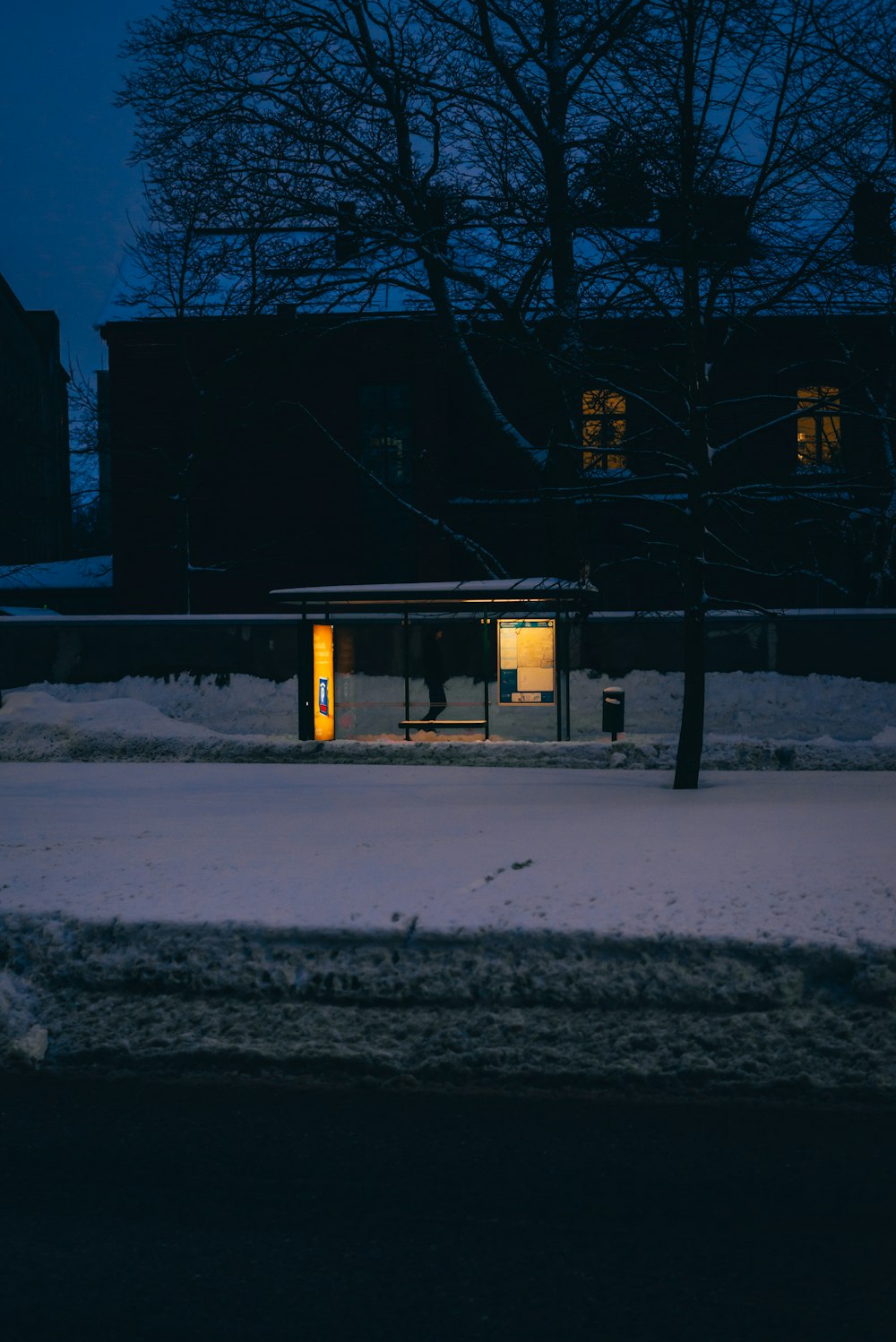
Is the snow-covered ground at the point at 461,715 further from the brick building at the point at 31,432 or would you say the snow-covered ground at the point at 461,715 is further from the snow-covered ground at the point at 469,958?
the brick building at the point at 31,432

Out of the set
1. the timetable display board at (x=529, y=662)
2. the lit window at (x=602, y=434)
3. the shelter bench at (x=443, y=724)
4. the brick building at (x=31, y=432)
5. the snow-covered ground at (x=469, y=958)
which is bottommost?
the snow-covered ground at (x=469, y=958)

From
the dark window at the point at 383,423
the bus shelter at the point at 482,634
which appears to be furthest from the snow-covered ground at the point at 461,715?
the dark window at the point at 383,423

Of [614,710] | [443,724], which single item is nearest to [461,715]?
[443,724]

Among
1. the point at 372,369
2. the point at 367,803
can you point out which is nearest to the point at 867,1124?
the point at 367,803

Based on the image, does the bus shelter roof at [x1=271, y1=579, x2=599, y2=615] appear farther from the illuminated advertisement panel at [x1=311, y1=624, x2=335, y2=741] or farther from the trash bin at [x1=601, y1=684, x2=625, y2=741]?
the trash bin at [x1=601, y1=684, x2=625, y2=741]

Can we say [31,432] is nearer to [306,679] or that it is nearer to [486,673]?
[306,679]

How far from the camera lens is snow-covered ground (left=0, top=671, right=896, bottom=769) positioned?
63.7 feet

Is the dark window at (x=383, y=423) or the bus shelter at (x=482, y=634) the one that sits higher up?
the dark window at (x=383, y=423)

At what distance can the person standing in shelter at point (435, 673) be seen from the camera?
70.6 feet

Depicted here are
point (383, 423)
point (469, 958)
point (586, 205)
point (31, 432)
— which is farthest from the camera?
point (31, 432)

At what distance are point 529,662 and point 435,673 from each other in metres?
1.90

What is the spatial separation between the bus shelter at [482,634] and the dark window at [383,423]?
13579 millimetres

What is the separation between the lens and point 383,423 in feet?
112

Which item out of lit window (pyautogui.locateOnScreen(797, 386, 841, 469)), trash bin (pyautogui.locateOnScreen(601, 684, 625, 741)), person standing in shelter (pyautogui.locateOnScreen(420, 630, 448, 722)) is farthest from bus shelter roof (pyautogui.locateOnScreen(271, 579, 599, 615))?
lit window (pyautogui.locateOnScreen(797, 386, 841, 469))
